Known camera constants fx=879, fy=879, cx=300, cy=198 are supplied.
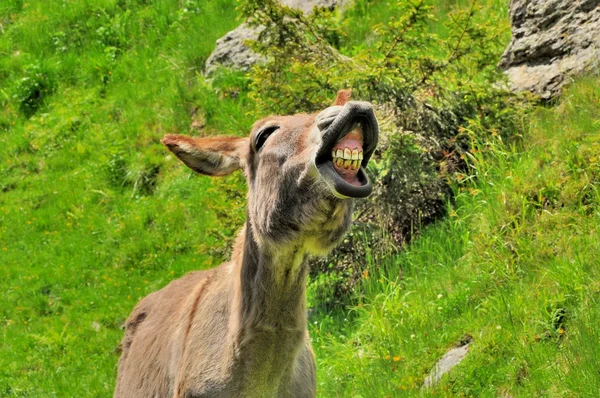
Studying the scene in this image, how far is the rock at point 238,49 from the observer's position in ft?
46.3

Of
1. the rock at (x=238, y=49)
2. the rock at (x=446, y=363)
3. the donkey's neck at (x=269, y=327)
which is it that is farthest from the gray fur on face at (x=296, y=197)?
the rock at (x=238, y=49)

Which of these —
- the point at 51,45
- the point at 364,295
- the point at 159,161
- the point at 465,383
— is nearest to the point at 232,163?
the point at 465,383


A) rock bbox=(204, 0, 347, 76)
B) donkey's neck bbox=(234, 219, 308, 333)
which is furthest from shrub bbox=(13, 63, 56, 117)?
donkey's neck bbox=(234, 219, 308, 333)

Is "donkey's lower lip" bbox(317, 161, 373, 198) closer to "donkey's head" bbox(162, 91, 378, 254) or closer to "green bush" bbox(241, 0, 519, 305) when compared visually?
"donkey's head" bbox(162, 91, 378, 254)

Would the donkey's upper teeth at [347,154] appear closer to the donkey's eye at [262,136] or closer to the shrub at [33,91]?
the donkey's eye at [262,136]

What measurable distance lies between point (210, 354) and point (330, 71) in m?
4.46

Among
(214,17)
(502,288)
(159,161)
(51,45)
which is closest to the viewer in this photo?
(502,288)

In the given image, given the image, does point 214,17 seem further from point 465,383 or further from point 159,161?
point 465,383

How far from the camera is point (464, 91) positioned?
920 centimetres

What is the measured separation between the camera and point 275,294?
5176 millimetres

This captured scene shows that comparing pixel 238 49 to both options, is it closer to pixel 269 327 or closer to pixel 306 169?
pixel 269 327

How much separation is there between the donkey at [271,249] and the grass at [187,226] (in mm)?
1902

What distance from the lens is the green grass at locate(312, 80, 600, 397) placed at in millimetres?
6312

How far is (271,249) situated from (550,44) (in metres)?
5.89
